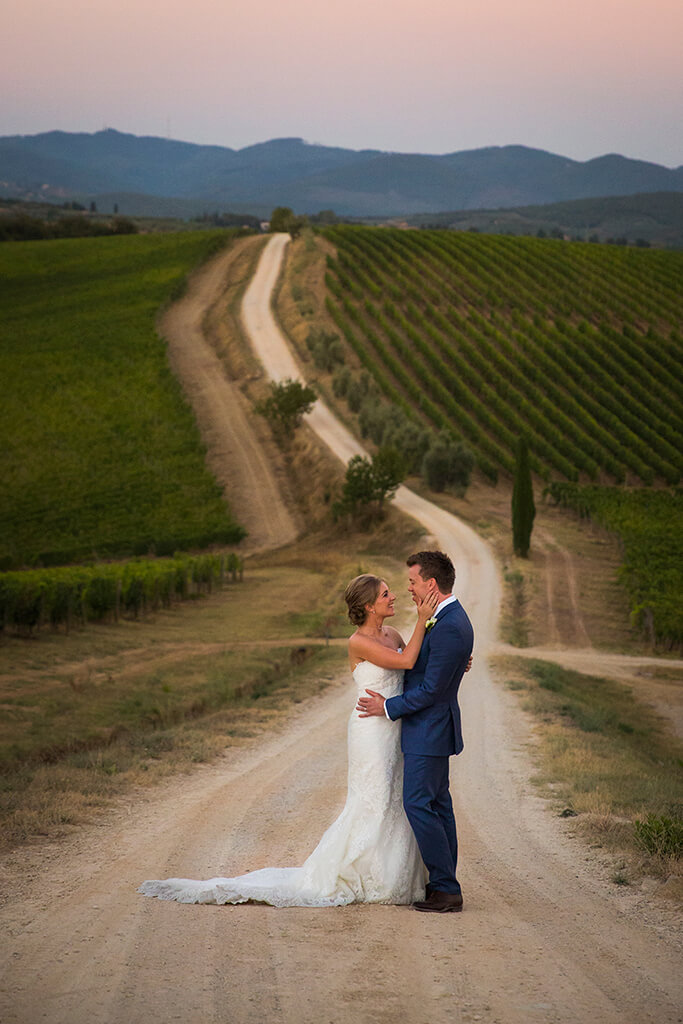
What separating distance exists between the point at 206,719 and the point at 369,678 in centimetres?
1000

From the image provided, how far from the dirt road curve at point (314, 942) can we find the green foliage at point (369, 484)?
32260mm

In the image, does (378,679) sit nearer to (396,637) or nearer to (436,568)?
(396,637)

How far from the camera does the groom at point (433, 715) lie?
6359 mm

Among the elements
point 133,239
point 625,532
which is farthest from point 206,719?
point 133,239

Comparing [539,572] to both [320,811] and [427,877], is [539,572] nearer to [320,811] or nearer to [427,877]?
[320,811]

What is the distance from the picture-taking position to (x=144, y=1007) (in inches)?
202

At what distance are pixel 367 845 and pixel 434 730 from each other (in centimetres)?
96

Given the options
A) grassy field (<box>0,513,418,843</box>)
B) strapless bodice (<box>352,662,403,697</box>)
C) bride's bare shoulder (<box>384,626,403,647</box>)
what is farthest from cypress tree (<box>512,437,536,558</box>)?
strapless bodice (<box>352,662,403,697</box>)

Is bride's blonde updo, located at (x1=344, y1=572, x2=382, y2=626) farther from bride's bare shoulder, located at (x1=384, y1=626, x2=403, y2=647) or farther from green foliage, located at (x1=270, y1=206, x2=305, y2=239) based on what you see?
green foliage, located at (x1=270, y1=206, x2=305, y2=239)

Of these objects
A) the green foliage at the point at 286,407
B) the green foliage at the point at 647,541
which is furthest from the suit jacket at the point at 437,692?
the green foliage at the point at 286,407

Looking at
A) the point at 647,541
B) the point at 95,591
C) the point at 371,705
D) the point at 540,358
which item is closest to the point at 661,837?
the point at 371,705

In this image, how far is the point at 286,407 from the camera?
53844 mm

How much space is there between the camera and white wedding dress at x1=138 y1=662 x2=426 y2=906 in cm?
662

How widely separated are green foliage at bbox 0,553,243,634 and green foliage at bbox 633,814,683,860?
2141cm
